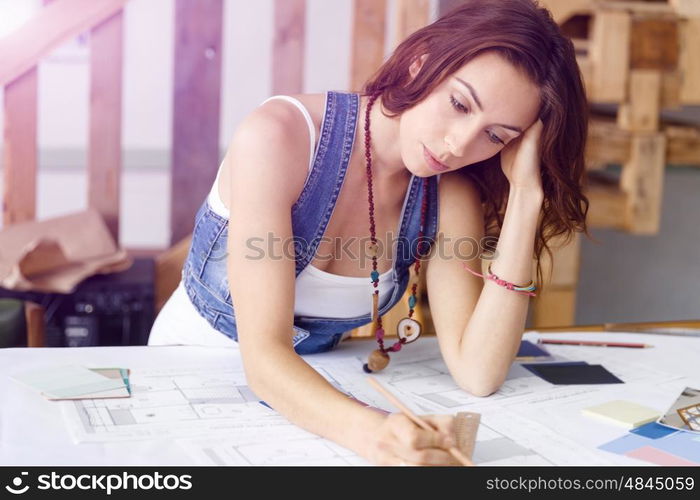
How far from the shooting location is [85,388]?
1252 millimetres

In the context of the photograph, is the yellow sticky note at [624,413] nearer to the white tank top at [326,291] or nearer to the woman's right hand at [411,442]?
the woman's right hand at [411,442]

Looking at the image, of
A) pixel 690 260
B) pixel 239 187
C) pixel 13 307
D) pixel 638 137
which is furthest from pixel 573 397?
pixel 690 260

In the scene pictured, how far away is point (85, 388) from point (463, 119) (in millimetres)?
716

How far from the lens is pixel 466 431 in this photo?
109 centimetres

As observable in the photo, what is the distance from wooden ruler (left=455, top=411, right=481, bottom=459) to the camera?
107 cm

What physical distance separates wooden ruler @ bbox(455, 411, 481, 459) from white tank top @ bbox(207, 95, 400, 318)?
0.46 meters

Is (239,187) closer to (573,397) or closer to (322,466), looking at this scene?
(322,466)

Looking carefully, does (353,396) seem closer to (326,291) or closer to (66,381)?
(326,291)

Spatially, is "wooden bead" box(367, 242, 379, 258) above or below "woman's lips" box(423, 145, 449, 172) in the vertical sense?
below

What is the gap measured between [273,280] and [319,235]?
20cm

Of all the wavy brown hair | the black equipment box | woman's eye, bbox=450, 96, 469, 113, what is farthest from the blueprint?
the black equipment box

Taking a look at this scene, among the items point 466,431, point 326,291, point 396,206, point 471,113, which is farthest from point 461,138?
point 466,431

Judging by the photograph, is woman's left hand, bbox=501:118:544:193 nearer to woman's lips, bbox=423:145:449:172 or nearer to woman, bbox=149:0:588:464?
woman, bbox=149:0:588:464

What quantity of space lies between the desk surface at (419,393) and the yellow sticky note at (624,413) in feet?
0.06
